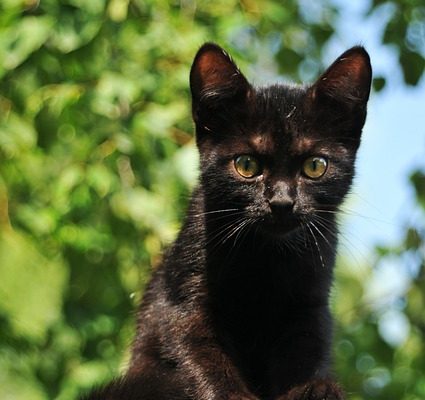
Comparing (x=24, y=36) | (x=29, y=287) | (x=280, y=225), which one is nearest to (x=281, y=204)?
(x=280, y=225)

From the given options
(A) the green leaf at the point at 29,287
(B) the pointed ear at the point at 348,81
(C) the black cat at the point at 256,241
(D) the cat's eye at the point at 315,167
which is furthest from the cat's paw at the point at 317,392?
(A) the green leaf at the point at 29,287

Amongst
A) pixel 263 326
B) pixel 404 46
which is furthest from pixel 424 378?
pixel 263 326

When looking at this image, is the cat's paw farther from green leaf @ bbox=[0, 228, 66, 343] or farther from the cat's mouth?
green leaf @ bbox=[0, 228, 66, 343]

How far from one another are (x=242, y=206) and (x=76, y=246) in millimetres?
1758

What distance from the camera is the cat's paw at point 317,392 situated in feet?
9.15

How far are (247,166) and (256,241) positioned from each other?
0.86 ft

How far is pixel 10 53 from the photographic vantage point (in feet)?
13.4

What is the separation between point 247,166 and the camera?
3.14 metres

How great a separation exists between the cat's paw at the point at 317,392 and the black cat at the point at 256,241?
0.64ft

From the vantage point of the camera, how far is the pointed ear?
326cm

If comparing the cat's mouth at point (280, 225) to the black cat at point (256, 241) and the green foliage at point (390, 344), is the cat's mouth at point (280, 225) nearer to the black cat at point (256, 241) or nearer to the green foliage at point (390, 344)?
the black cat at point (256, 241)

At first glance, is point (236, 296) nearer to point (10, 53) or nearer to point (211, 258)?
point (211, 258)

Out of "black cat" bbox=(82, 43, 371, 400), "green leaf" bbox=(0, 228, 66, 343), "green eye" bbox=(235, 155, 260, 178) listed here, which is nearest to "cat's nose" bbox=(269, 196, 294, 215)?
"black cat" bbox=(82, 43, 371, 400)

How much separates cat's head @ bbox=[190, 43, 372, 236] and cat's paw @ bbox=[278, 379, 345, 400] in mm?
498
